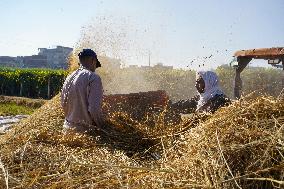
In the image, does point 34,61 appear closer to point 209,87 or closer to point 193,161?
point 209,87

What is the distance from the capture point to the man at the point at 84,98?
3.90 meters

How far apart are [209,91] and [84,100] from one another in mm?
1569

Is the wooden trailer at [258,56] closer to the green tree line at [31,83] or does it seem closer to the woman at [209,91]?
the woman at [209,91]

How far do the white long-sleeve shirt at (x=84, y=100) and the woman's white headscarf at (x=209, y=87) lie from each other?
1337 mm

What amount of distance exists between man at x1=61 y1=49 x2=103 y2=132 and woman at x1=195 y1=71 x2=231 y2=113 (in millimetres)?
1308

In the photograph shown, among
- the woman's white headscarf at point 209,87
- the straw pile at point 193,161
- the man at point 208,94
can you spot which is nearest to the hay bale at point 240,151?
the straw pile at point 193,161

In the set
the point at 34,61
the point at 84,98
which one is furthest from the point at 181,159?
the point at 34,61

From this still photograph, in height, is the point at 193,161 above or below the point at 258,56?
below

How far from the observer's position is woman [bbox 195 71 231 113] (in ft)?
14.6

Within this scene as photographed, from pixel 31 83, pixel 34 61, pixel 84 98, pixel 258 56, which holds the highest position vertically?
pixel 34 61

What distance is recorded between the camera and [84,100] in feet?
13.1

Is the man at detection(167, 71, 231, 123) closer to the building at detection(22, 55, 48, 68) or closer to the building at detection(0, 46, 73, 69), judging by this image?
the building at detection(0, 46, 73, 69)

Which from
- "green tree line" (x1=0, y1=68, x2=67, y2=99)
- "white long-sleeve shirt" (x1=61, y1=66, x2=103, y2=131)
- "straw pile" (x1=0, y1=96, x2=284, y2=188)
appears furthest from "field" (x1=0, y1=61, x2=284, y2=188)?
"green tree line" (x1=0, y1=68, x2=67, y2=99)

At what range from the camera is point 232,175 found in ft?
6.15
